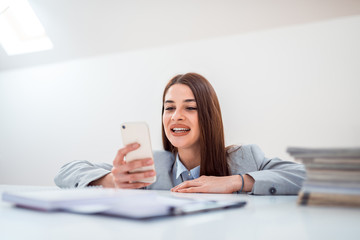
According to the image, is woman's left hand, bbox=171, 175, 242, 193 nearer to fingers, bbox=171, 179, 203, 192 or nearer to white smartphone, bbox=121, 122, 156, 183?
fingers, bbox=171, 179, 203, 192

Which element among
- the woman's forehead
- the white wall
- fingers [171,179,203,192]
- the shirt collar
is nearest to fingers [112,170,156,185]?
fingers [171,179,203,192]

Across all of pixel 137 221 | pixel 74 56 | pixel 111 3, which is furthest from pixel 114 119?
pixel 137 221

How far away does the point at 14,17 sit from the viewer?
5031 mm

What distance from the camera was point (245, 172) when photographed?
1.85 m

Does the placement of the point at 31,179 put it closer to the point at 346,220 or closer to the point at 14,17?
the point at 14,17

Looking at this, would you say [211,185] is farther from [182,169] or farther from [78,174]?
[78,174]

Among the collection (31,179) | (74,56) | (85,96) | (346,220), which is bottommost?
(31,179)

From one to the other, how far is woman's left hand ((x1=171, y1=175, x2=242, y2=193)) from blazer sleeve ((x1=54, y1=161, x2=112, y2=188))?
16.4 inches

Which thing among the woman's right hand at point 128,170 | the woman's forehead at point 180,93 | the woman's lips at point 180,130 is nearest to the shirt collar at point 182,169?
the woman's lips at point 180,130

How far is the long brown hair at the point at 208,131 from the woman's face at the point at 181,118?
26 mm

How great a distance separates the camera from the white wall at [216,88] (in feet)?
11.6

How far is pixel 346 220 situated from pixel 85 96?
4561mm

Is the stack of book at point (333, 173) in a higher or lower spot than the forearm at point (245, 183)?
higher

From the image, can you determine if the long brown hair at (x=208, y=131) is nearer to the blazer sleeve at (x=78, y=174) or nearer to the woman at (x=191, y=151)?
the woman at (x=191, y=151)
